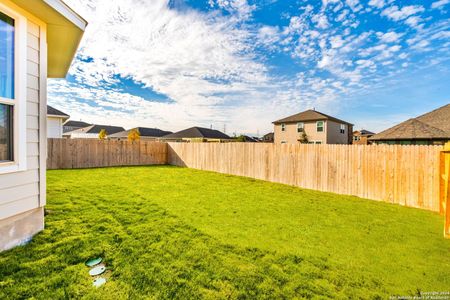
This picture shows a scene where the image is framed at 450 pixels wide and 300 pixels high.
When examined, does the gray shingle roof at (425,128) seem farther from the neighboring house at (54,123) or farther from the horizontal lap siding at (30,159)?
the neighboring house at (54,123)

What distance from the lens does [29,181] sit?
284 cm

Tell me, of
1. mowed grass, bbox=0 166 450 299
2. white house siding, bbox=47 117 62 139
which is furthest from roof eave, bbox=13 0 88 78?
white house siding, bbox=47 117 62 139

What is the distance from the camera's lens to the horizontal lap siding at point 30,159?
262cm

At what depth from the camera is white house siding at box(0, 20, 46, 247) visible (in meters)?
2.59

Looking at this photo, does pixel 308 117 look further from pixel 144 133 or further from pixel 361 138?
pixel 144 133

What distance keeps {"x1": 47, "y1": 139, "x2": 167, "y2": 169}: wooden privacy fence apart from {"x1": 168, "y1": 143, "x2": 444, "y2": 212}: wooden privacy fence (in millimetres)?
6857

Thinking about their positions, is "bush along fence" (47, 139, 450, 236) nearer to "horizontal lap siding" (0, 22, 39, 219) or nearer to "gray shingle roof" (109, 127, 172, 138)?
"horizontal lap siding" (0, 22, 39, 219)

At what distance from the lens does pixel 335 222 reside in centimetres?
435

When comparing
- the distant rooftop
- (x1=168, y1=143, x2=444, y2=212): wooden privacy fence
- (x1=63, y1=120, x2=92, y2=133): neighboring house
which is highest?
(x1=63, y1=120, x2=92, y2=133): neighboring house

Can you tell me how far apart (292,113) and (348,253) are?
2556 cm

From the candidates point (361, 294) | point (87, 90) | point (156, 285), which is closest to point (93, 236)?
point (156, 285)

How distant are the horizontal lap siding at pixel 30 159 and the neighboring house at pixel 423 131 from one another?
19.9 meters

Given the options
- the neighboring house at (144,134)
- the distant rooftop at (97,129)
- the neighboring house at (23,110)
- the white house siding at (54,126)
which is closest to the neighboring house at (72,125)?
the distant rooftop at (97,129)

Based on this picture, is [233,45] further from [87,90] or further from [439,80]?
[439,80]
